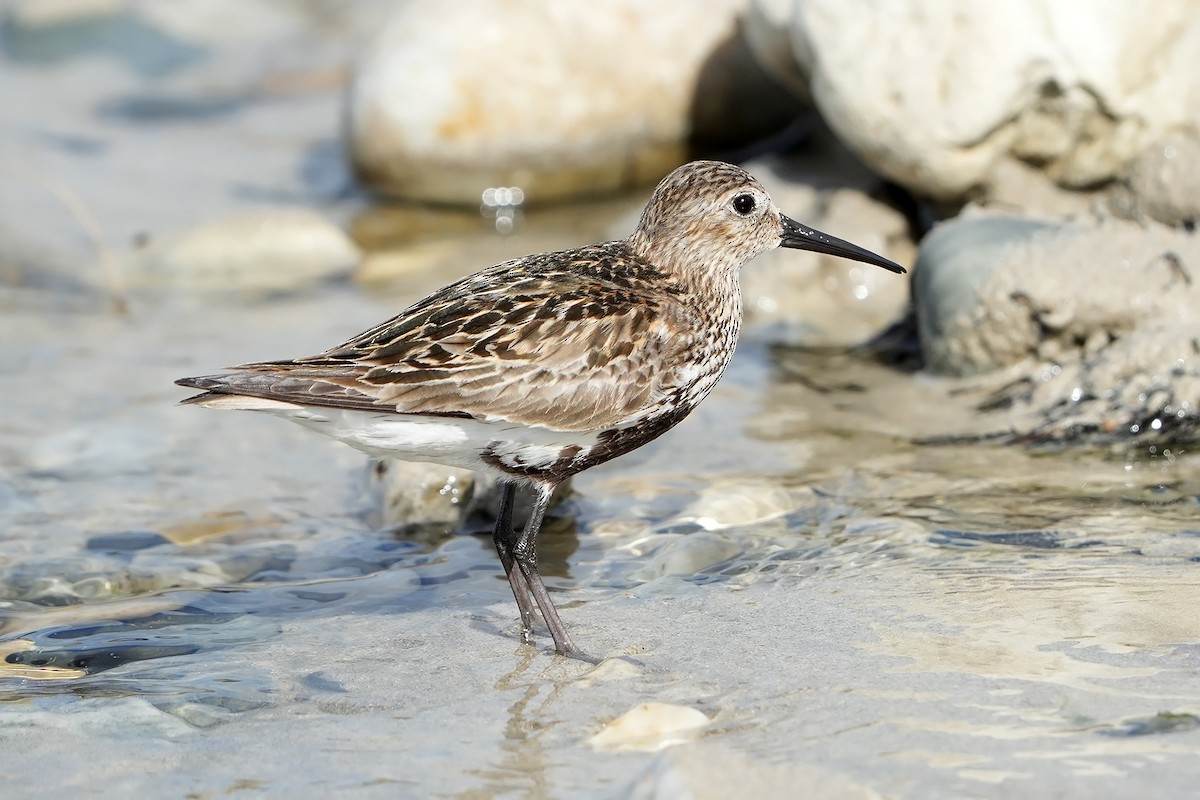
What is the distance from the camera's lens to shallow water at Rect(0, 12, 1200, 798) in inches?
172

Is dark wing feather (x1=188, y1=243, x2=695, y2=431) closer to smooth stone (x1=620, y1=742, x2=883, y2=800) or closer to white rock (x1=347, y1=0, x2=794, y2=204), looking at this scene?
smooth stone (x1=620, y1=742, x2=883, y2=800)

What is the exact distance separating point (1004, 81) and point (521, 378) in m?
4.47

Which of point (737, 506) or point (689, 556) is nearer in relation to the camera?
point (689, 556)

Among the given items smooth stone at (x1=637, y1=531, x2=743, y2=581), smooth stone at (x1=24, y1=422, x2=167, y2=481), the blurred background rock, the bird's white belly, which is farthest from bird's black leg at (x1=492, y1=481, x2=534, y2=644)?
the blurred background rock

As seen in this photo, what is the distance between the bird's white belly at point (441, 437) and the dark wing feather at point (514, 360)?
64 mm

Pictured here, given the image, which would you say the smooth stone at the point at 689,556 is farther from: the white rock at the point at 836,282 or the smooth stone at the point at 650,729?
the white rock at the point at 836,282

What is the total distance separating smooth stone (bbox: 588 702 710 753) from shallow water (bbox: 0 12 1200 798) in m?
0.01

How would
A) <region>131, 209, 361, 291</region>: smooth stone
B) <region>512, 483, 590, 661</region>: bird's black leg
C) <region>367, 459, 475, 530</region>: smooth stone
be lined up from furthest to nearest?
<region>131, 209, 361, 291</region>: smooth stone, <region>367, 459, 475, 530</region>: smooth stone, <region>512, 483, 590, 661</region>: bird's black leg

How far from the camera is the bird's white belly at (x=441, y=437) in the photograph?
5.28 m

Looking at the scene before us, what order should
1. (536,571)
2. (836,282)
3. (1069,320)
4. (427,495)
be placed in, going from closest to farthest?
(536,571), (427,495), (1069,320), (836,282)

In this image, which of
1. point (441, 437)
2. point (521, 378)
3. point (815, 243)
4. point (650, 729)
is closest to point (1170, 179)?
point (815, 243)

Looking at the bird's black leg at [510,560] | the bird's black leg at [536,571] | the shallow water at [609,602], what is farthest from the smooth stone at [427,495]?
the bird's black leg at [536,571]

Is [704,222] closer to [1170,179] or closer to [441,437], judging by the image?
[441,437]

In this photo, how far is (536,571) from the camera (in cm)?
571
